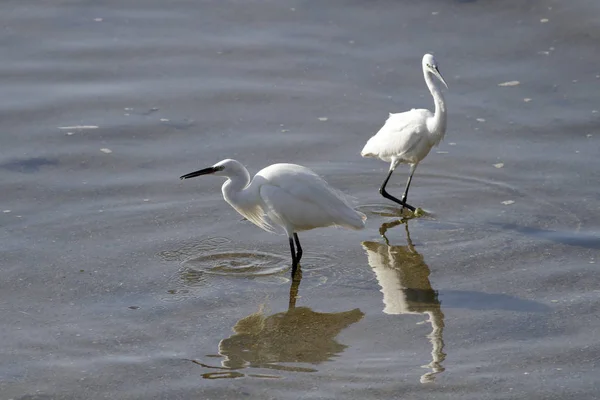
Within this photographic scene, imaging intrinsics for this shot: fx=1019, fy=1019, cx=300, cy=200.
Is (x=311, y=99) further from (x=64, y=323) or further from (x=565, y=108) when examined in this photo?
(x=64, y=323)

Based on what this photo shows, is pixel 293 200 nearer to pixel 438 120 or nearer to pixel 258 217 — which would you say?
pixel 258 217

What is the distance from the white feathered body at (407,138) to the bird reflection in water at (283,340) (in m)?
2.21

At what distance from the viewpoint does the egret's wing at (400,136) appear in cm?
855

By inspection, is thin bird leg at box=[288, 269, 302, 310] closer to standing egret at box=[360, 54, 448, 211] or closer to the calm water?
the calm water

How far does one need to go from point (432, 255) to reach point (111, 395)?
2.93 m

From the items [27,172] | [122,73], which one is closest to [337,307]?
[27,172]

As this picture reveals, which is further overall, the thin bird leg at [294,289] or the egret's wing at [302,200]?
the egret's wing at [302,200]

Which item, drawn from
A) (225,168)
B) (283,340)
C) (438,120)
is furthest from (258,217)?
(438,120)

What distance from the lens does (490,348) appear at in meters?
6.04

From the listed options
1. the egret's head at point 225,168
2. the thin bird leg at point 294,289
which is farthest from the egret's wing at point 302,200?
the thin bird leg at point 294,289

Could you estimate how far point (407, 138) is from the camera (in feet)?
28.1

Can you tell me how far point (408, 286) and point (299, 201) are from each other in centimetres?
96

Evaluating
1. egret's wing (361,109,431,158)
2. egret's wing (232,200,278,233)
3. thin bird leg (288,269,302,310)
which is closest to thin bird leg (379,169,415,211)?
egret's wing (361,109,431,158)

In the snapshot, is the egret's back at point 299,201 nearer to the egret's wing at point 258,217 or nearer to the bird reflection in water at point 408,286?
the egret's wing at point 258,217
